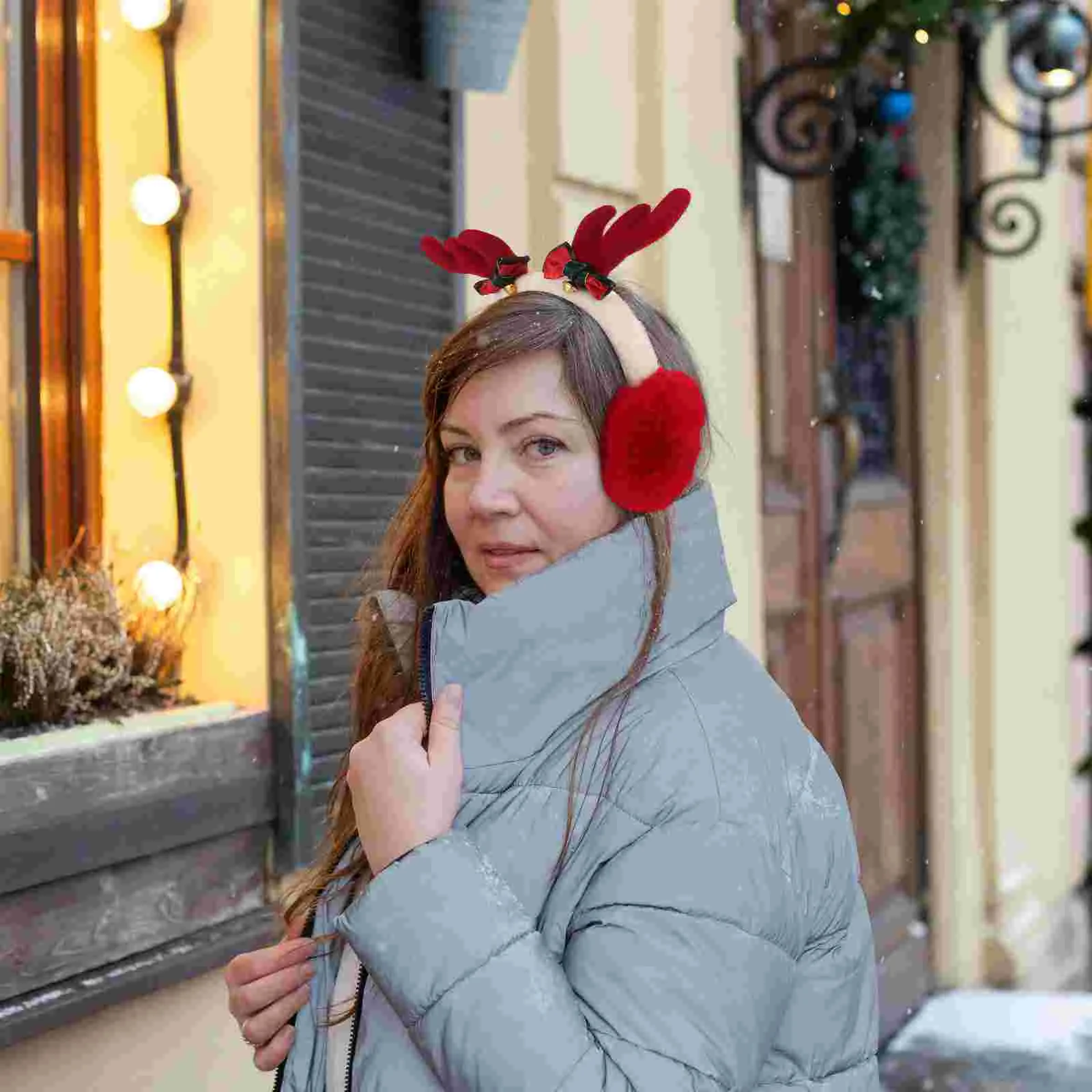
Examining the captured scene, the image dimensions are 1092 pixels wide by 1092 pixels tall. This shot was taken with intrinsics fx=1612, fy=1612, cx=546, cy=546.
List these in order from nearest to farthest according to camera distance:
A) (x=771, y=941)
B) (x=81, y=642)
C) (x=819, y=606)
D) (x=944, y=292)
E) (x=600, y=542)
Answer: (x=771, y=941) < (x=600, y=542) < (x=81, y=642) < (x=819, y=606) < (x=944, y=292)

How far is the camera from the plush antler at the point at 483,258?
1.51 m

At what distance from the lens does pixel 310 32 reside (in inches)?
98.0

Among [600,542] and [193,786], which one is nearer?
[600,542]

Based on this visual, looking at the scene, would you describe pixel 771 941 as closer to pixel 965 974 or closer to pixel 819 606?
pixel 819 606

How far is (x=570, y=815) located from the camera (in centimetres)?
125

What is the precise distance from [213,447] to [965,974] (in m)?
3.74

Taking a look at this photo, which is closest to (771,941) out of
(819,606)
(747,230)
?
(747,230)

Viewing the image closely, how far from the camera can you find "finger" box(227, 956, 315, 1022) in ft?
4.78

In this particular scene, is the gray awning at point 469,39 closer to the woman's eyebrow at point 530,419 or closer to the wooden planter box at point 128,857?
the wooden planter box at point 128,857

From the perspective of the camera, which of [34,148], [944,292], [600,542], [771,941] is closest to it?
[771,941]

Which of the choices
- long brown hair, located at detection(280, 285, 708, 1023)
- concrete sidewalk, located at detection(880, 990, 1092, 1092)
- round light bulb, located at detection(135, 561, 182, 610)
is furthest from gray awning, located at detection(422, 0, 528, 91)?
concrete sidewalk, located at detection(880, 990, 1092, 1092)

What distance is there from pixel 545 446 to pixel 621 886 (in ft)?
1.33

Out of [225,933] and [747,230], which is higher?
[747,230]

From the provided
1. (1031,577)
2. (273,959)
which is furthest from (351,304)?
(1031,577)
